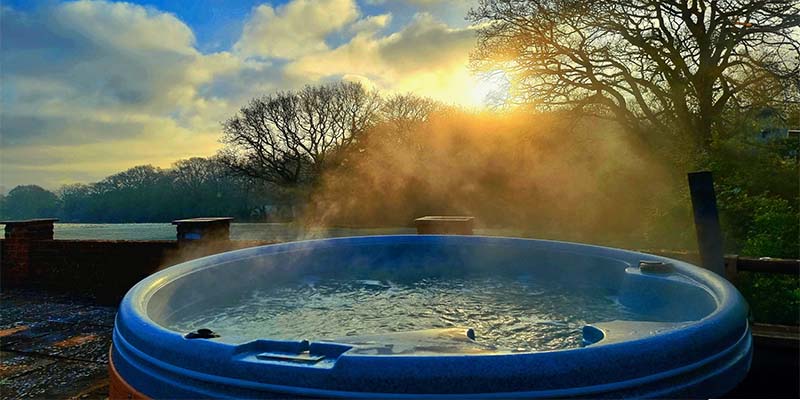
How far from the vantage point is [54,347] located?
8.91 feet

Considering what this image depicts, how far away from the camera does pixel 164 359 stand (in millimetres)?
1135

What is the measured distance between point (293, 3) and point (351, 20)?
1.10 metres

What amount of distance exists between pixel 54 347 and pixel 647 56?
31.1 feet

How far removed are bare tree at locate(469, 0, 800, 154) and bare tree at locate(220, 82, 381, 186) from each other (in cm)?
841

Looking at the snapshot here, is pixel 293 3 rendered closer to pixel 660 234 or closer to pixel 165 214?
pixel 660 234

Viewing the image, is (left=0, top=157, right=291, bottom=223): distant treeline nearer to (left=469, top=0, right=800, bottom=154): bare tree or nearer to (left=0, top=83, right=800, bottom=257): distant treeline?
(left=0, top=83, right=800, bottom=257): distant treeline

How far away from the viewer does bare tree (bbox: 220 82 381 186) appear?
1698 centimetres

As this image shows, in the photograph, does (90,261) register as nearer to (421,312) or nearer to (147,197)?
(421,312)

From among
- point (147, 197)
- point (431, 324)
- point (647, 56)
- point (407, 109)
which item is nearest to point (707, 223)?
point (431, 324)

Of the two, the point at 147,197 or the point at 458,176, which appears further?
the point at 147,197

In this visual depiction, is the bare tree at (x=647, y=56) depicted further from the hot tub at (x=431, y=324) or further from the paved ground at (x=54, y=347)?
the paved ground at (x=54, y=347)

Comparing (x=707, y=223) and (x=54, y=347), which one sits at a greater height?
(x=707, y=223)

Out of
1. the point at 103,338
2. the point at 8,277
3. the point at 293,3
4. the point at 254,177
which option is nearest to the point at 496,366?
the point at 103,338

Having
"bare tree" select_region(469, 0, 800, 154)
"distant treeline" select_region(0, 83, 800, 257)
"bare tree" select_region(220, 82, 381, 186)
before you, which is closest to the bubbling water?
"distant treeline" select_region(0, 83, 800, 257)
